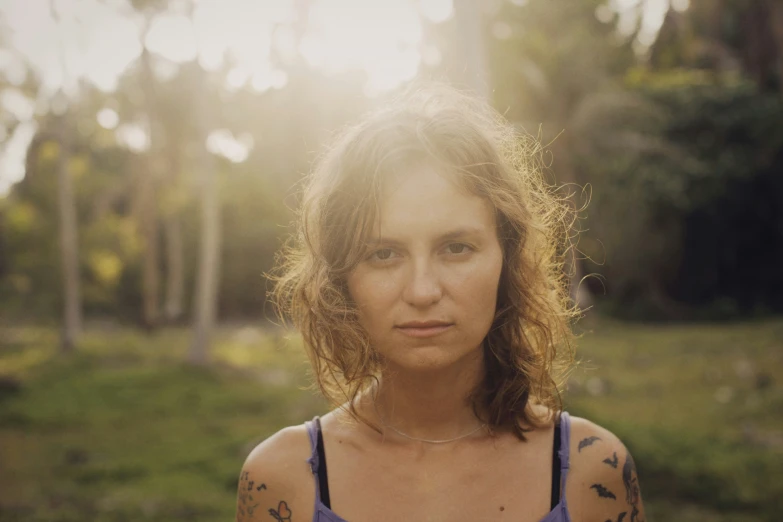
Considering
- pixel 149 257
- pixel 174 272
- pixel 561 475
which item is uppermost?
pixel 561 475

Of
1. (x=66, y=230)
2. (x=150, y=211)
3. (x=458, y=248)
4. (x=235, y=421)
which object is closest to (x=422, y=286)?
(x=458, y=248)

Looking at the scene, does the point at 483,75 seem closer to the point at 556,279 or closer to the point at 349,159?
the point at 556,279

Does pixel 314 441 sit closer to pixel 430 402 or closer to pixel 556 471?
pixel 430 402

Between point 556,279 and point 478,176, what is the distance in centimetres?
64

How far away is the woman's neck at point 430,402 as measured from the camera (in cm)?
187

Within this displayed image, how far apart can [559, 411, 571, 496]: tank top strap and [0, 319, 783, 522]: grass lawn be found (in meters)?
0.96

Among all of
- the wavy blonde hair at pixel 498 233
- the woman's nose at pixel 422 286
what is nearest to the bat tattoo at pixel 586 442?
the wavy blonde hair at pixel 498 233

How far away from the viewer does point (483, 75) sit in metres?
5.55

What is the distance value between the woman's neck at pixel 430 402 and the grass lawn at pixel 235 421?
0.57m

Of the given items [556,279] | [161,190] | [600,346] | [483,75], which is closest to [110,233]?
[161,190]

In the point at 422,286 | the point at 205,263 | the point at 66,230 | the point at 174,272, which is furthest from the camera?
the point at 174,272

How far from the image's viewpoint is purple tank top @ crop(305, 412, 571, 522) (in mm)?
1721

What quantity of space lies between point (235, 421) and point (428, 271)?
8101mm

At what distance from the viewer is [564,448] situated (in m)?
1.83
